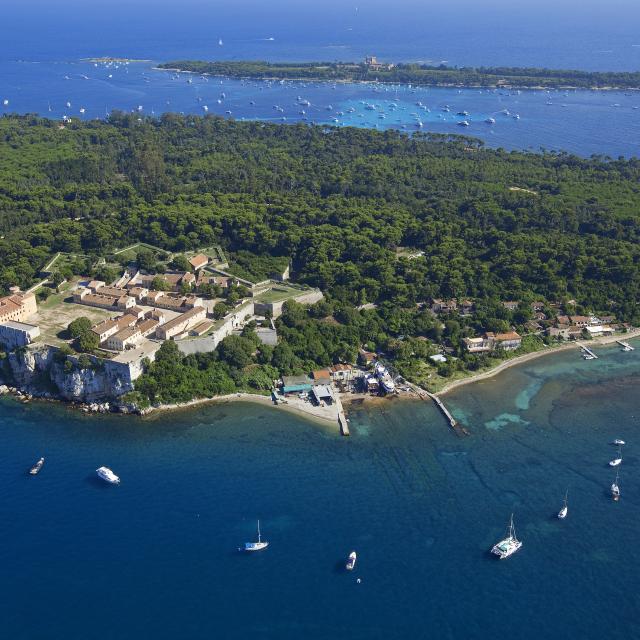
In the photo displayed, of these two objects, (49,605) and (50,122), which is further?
(50,122)

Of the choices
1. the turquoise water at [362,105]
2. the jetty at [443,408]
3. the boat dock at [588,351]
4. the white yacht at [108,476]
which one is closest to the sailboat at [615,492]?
the jetty at [443,408]

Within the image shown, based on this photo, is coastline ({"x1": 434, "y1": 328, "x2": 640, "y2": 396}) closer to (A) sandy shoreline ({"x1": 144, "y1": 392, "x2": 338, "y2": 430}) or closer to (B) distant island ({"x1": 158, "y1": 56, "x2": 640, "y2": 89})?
(A) sandy shoreline ({"x1": 144, "y1": 392, "x2": 338, "y2": 430})

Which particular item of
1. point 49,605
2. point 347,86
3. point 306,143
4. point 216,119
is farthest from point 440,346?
point 347,86

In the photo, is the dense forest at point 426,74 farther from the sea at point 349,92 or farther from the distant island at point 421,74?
the sea at point 349,92

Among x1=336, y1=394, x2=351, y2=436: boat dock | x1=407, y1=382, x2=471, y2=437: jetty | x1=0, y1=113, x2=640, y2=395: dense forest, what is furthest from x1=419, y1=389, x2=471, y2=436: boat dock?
x1=336, y1=394, x2=351, y2=436: boat dock

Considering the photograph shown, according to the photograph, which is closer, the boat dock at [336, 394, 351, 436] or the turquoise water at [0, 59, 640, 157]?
the boat dock at [336, 394, 351, 436]

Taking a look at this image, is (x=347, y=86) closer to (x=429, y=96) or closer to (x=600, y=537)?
(x=429, y=96)

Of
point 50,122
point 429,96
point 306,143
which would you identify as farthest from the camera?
point 429,96
